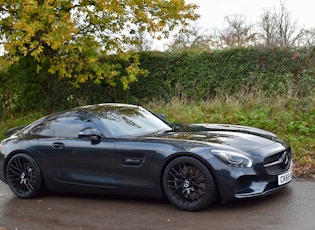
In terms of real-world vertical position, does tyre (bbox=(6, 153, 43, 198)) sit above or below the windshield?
below

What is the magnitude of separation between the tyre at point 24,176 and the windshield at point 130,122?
4.34 feet

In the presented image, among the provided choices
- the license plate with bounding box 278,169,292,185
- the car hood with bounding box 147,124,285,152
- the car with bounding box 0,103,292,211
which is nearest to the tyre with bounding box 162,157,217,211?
the car with bounding box 0,103,292,211

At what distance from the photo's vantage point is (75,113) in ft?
24.3

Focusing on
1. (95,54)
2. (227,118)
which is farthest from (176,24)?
(227,118)

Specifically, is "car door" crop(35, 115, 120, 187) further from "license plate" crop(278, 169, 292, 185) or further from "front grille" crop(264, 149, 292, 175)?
"license plate" crop(278, 169, 292, 185)

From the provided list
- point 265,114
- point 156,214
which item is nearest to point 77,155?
point 156,214

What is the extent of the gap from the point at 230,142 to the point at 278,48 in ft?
27.0

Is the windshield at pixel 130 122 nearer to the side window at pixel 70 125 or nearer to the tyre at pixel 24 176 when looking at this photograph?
the side window at pixel 70 125

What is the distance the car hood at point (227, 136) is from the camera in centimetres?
616

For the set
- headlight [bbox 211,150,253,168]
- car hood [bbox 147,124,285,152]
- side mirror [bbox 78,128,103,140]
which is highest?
side mirror [bbox 78,128,103,140]

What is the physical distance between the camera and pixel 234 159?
19.1 feet

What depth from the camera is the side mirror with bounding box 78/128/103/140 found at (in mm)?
6680

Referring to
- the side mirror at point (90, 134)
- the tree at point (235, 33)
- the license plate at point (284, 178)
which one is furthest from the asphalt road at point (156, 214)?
the tree at point (235, 33)

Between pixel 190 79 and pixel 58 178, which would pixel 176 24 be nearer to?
pixel 190 79
